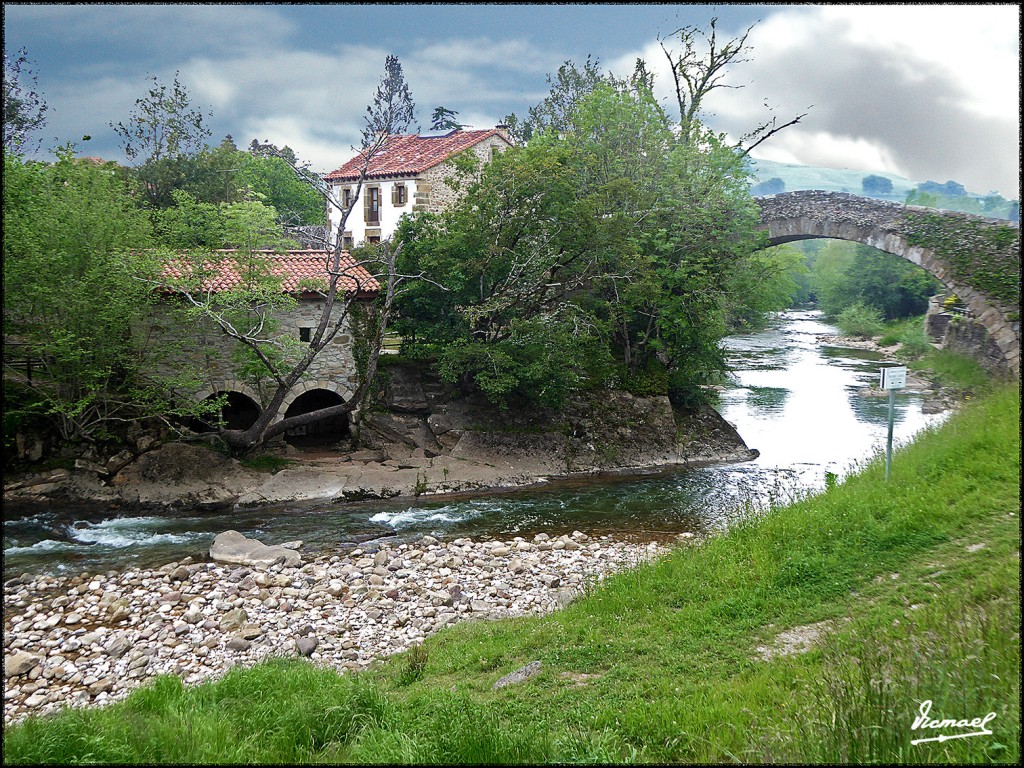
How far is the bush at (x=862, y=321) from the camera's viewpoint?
127 ft

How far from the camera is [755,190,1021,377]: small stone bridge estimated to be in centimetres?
1270

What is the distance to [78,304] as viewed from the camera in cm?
1413

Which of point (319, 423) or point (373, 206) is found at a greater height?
point (373, 206)

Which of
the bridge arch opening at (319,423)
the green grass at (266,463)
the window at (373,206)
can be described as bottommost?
the green grass at (266,463)

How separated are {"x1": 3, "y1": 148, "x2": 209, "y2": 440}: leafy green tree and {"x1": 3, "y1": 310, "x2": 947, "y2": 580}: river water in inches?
94.8

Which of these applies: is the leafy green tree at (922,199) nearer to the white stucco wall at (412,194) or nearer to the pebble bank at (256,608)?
the white stucco wall at (412,194)

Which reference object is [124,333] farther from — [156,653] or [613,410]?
[613,410]

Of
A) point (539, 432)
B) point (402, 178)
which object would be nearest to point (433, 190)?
point (402, 178)

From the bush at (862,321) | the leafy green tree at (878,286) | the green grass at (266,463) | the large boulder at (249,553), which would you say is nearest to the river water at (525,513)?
the large boulder at (249,553)

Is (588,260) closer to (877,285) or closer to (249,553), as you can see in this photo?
(249,553)

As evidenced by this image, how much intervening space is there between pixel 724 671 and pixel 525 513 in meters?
9.75

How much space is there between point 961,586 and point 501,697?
403 centimetres

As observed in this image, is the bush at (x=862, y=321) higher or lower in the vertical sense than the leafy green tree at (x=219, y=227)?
lower

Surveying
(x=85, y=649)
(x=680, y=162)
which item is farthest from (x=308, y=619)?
(x=680, y=162)
